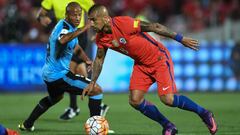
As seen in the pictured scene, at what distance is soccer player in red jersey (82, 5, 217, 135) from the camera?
8812mm

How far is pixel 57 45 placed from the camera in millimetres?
9953

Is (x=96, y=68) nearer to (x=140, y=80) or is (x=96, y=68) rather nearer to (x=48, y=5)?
(x=140, y=80)

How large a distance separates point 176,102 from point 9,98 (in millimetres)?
9365

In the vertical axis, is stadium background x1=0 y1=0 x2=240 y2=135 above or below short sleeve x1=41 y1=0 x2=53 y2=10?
below

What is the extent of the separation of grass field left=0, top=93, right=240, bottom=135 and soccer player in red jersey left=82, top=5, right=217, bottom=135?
0.83 m

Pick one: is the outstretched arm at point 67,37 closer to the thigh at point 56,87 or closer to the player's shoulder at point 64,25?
the player's shoulder at point 64,25

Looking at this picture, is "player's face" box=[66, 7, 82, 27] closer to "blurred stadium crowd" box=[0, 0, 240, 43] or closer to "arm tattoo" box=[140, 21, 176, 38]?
"arm tattoo" box=[140, 21, 176, 38]

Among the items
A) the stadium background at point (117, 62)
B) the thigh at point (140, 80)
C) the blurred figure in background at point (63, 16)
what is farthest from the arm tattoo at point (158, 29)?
the stadium background at point (117, 62)

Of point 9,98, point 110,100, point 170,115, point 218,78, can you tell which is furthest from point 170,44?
point 170,115

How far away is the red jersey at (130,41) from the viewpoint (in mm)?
8883

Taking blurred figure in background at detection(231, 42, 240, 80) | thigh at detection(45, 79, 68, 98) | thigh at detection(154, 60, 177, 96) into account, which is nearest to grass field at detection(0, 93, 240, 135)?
thigh at detection(45, 79, 68, 98)

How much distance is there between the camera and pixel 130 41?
29.4ft

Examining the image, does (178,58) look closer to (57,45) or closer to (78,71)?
(78,71)

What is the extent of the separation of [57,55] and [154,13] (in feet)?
41.5
